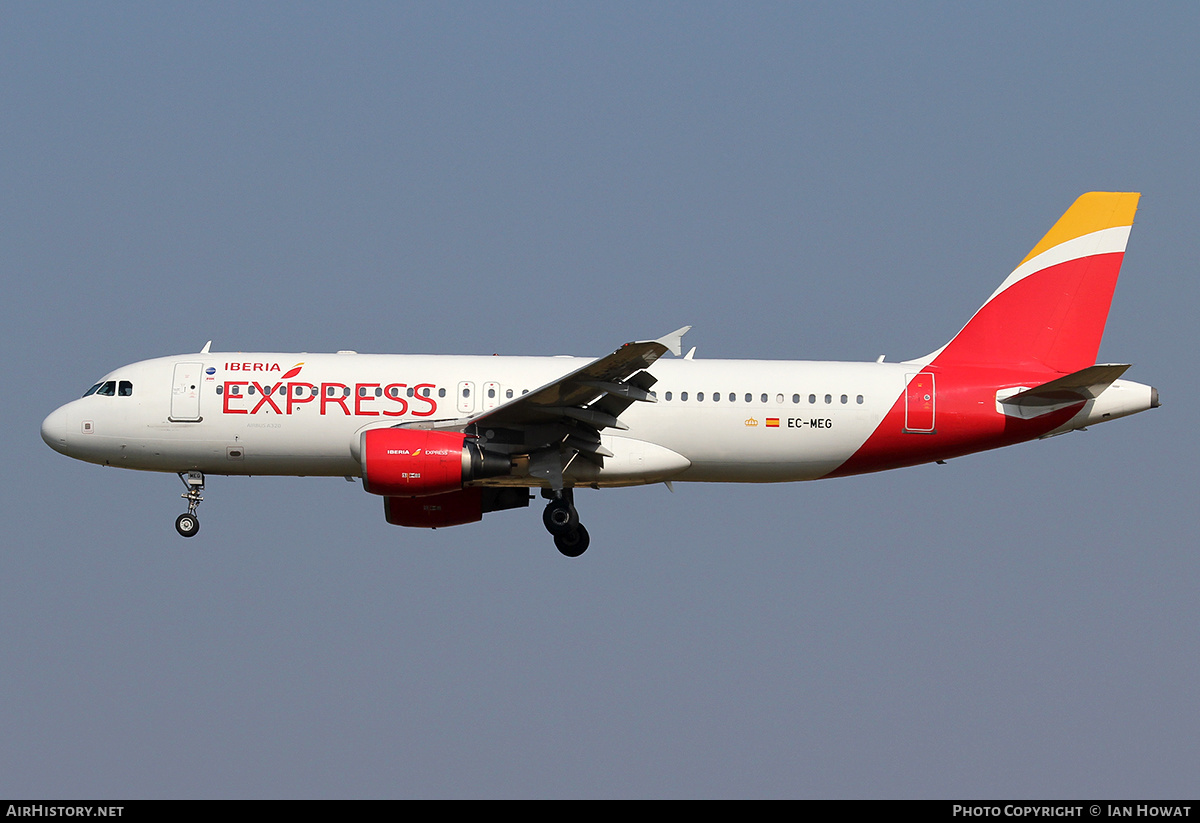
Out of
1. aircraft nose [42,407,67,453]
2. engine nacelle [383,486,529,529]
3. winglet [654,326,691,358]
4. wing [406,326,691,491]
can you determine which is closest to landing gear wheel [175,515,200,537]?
aircraft nose [42,407,67,453]

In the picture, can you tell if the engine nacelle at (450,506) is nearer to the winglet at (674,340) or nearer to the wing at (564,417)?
the wing at (564,417)

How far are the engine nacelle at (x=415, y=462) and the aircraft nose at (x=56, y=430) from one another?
7117mm

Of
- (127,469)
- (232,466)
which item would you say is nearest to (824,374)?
(232,466)

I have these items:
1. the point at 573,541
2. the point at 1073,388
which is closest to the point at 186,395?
the point at 573,541

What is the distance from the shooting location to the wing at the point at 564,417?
27625 millimetres

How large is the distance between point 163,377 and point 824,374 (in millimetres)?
14223

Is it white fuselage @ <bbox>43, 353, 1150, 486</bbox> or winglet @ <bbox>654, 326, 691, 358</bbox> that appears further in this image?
white fuselage @ <bbox>43, 353, 1150, 486</bbox>

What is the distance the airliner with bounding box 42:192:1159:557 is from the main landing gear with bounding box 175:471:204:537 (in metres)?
0.03

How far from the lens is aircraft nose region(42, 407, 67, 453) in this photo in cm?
3077

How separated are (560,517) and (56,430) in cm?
1112

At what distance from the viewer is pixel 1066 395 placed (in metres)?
29.6

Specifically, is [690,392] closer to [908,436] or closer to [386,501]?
[908,436]

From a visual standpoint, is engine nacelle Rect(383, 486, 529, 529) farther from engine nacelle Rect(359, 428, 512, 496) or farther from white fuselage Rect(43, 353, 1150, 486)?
→ engine nacelle Rect(359, 428, 512, 496)

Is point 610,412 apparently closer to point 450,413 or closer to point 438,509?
point 450,413
